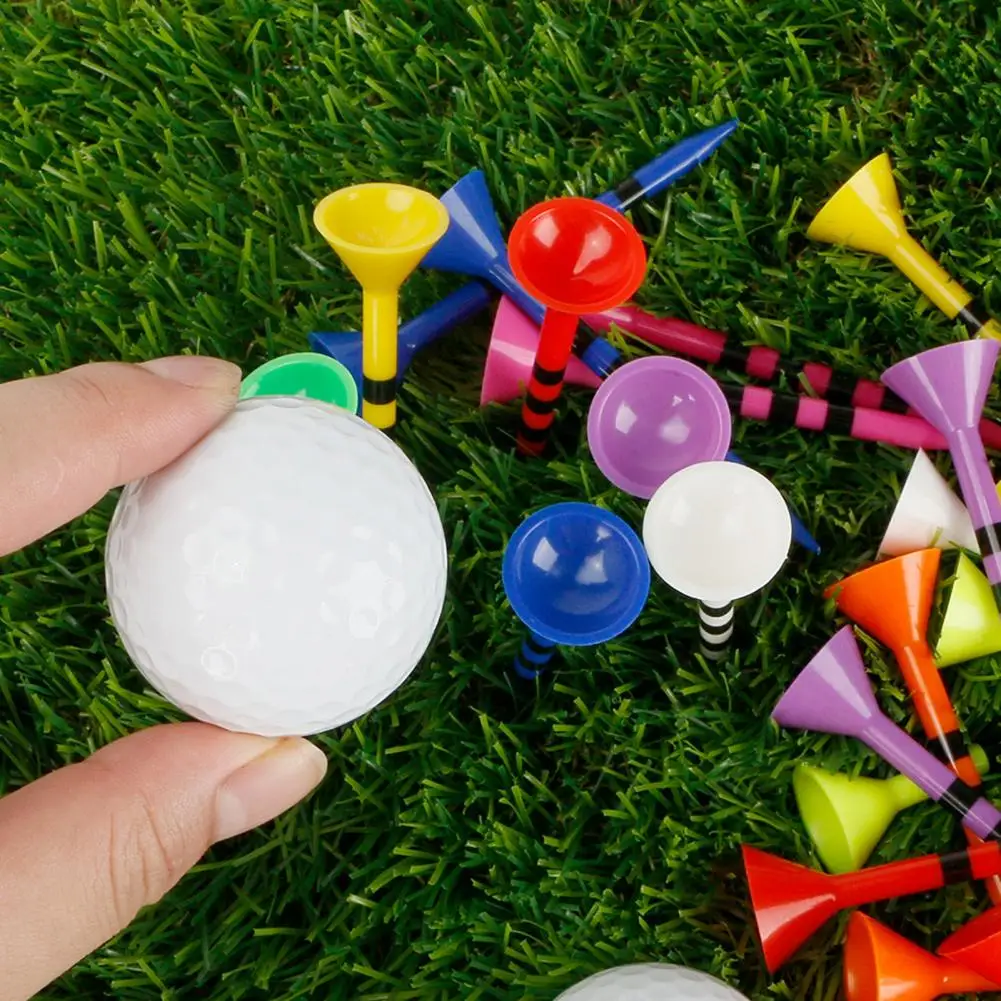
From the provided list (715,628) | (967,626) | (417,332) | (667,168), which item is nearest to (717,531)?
(715,628)

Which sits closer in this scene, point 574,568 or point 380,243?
point 574,568

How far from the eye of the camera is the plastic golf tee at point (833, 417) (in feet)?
6.41

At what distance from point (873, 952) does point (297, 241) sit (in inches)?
66.5

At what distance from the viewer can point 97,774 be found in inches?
49.9

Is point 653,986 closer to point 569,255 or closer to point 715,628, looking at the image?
point 715,628

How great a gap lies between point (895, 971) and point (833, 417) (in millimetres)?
913

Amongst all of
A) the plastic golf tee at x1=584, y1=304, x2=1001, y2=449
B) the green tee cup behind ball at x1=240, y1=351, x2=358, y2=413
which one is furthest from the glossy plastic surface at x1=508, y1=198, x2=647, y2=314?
the green tee cup behind ball at x1=240, y1=351, x2=358, y2=413

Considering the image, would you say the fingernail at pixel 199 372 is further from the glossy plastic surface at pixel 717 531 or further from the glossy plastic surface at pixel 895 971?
the glossy plastic surface at pixel 895 971

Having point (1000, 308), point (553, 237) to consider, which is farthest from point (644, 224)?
point (1000, 308)

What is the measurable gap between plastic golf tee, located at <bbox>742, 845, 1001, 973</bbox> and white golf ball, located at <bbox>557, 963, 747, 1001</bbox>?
0.48ft

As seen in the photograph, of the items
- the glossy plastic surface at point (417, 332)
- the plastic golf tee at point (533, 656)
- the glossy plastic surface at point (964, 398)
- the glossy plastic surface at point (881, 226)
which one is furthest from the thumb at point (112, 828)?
the glossy plastic surface at point (881, 226)

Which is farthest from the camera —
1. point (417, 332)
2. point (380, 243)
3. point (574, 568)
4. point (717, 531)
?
point (417, 332)

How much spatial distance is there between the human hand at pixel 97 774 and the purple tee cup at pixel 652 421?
72cm

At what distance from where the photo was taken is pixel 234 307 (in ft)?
7.32
